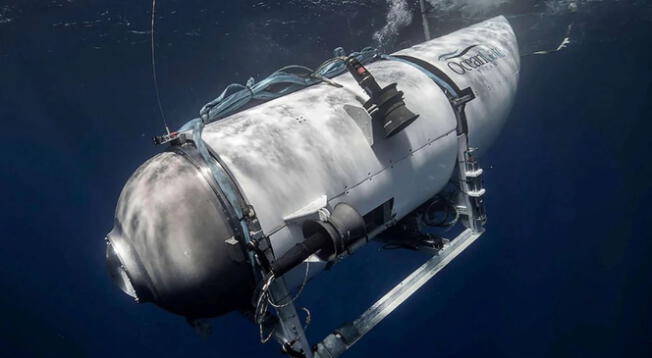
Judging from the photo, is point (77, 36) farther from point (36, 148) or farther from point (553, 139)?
point (553, 139)

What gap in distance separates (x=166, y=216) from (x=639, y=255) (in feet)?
81.0

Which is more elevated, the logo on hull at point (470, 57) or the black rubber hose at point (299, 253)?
the logo on hull at point (470, 57)

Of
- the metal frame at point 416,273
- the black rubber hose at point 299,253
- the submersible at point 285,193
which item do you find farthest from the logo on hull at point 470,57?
the black rubber hose at point 299,253

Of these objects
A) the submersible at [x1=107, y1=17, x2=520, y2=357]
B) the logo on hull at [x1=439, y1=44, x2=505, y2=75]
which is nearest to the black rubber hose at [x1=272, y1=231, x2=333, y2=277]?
the submersible at [x1=107, y1=17, x2=520, y2=357]

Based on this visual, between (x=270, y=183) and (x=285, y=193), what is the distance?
5.7 inches

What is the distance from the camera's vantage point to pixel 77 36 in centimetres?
1005

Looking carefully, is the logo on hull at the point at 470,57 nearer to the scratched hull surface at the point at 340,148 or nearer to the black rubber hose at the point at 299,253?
the scratched hull surface at the point at 340,148

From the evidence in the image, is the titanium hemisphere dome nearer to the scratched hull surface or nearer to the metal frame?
the scratched hull surface

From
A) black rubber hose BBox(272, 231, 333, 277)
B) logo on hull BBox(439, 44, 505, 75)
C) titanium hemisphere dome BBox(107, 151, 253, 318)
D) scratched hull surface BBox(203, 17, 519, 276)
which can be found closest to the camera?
black rubber hose BBox(272, 231, 333, 277)

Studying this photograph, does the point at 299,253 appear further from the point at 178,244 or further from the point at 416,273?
the point at 416,273

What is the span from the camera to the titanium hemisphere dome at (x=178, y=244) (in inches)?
99.1

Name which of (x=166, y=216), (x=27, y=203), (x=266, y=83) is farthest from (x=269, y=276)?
(x=27, y=203)

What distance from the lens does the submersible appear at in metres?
2.54

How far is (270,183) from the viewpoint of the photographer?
110 inches
